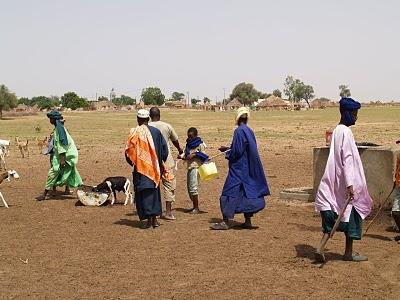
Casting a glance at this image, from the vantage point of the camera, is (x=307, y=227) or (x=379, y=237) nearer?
(x=379, y=237)

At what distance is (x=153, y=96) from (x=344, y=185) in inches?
4904

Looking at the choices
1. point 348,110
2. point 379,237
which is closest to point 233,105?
point 379,237

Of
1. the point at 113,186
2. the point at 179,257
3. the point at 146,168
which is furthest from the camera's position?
the point at 113,186

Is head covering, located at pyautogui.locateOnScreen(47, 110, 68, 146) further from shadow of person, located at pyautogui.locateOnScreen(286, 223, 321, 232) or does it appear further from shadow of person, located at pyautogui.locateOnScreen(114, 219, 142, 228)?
shadow of person, located at pyautogui.locateOnScreen(286, 223, 321, 232)

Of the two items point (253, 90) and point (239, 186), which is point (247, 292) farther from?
point (253, 90)

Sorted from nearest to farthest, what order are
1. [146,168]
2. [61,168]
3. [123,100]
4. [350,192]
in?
[350,192], [146,168], [61,168], [123,100]

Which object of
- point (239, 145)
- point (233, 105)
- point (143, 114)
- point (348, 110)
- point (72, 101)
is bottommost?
point (233, 105)

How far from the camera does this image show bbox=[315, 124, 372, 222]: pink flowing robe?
20.6 feet

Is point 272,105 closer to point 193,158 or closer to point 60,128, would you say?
point 60,128

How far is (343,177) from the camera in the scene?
6324 mm

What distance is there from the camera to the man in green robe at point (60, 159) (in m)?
11.2

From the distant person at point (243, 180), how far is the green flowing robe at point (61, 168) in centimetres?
432

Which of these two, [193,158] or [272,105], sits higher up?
[193,158]

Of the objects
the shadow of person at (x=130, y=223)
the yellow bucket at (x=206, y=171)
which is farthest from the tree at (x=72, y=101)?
the yellow bucket at (x=206, y=171)
